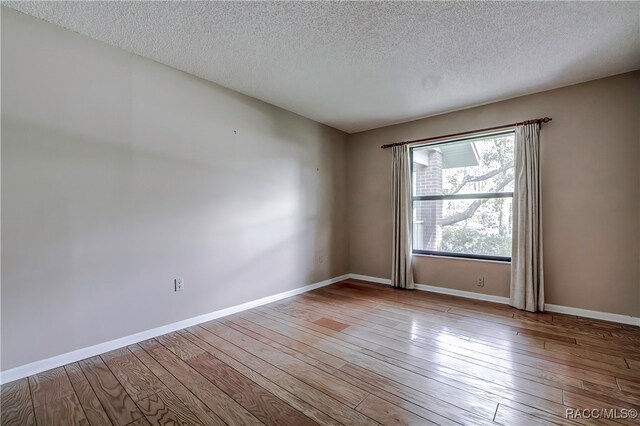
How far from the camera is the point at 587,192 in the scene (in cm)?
305

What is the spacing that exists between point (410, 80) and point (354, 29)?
107 cm

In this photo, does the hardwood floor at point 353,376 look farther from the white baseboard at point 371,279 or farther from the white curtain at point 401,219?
the white baseboard at point 371,279

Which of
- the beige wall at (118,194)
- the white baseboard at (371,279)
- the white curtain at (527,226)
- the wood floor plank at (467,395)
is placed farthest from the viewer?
the white baseboard at (371,279)

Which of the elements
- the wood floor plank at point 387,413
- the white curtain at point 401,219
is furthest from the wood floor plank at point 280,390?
the white curtain at point 401,219

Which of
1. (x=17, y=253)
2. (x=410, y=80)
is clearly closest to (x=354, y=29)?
(x=410, y=80)

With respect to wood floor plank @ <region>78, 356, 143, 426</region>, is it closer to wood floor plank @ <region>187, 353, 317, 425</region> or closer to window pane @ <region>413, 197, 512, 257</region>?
wood floor plank @ <region>187, 353, 317, 425</region>

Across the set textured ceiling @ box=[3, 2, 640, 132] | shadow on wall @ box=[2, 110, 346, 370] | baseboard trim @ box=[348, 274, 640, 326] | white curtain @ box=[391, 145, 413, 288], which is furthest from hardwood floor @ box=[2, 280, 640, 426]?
textured ceiling @ box=[3, 2, 640, 132]

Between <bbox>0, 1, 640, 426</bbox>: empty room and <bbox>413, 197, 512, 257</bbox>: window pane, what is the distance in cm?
3

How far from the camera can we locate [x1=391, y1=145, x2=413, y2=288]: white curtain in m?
4.23

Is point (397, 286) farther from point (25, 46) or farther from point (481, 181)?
point (25, 46)

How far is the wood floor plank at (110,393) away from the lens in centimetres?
161

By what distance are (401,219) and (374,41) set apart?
259 cm

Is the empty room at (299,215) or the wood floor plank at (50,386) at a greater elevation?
the empty room at (299,215)

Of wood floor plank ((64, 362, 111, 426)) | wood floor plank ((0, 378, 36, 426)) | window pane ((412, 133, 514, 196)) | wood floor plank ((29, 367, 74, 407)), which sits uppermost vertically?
window pane ((412, 133, 514, 196))
